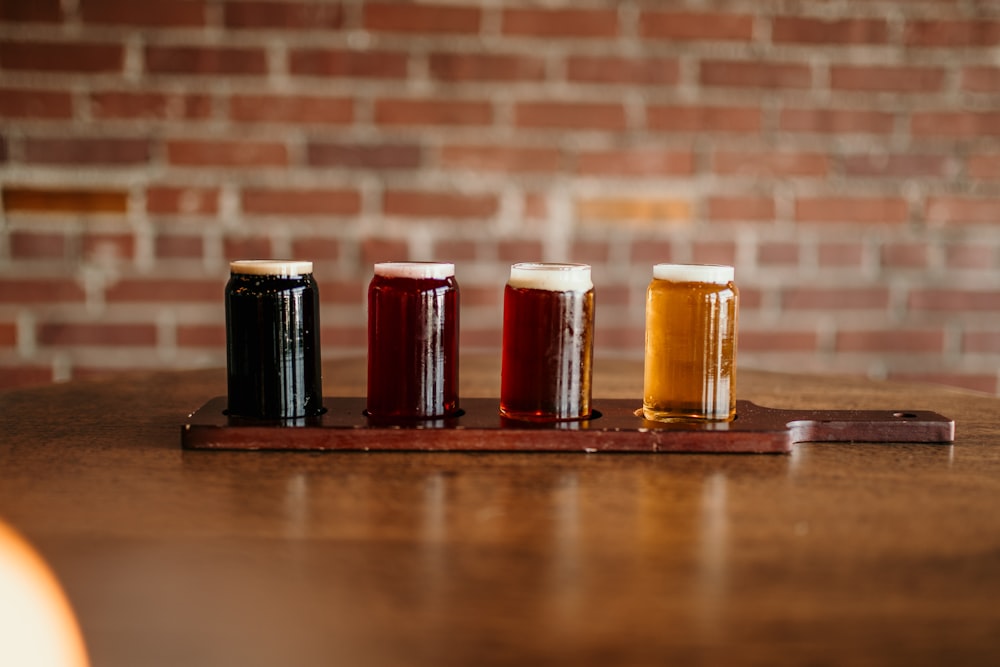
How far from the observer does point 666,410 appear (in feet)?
3.03

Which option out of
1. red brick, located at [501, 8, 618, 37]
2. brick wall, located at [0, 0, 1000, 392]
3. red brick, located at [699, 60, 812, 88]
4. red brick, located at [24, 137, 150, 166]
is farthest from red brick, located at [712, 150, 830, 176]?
red brick, located at [24, 137, 150, 166]

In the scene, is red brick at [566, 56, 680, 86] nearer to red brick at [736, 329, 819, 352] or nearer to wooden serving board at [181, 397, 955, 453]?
red brick at [736, 329, 819, 352]

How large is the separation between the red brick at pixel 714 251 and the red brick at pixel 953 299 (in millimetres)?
380

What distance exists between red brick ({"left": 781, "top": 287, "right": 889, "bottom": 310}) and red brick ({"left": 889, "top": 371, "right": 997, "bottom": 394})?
6.5 inches

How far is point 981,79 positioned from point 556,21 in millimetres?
843

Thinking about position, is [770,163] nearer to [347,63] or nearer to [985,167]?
[985,167]

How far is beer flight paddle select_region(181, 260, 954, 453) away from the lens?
892 millimetres

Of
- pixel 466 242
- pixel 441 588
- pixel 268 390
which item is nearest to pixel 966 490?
pixel 441 588

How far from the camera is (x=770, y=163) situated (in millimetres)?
1786

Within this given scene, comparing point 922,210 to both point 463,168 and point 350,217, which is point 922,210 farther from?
point 350,217

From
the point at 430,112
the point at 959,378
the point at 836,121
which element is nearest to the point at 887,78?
the point at 836,121

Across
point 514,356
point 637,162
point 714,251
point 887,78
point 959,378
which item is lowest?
point 959,378

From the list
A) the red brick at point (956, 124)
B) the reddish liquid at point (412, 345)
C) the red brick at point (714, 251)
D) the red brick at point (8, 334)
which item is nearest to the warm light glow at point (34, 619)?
the reddish liquid at point (412, 345)

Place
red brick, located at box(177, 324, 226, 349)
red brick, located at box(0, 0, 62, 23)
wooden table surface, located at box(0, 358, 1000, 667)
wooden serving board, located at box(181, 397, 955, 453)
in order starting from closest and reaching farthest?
Result: wooden table surface, located at box(0, 358, 1000, 667), wooden serving board, located at box(181, 397, 955, 453), red brick, located at box(0, 0, 62, 23), red brick, located at box(177, 324, 226, 349)
